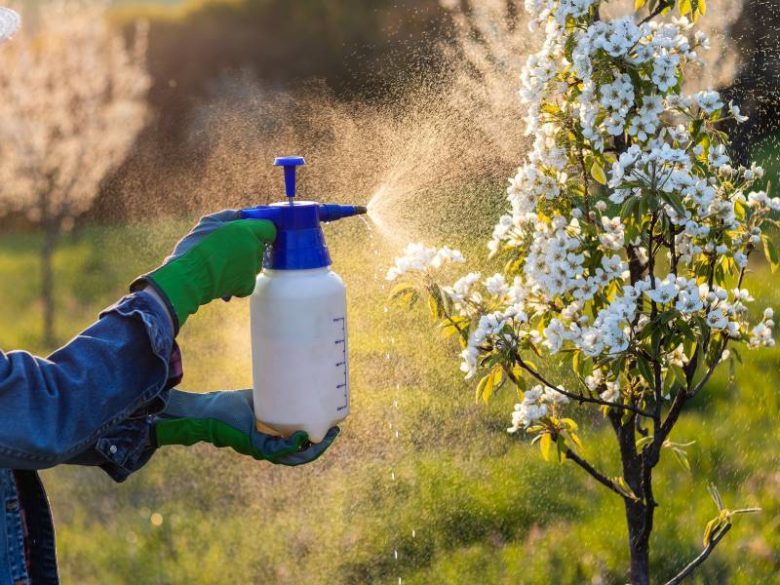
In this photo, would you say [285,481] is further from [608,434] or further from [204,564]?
[608,434]

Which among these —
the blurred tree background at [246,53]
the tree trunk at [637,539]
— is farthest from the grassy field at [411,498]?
the blurred tree background at [246,53]

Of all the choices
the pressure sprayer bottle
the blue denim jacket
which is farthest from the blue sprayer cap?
the blue denim jacket

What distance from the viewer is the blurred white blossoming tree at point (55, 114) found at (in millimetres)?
7492

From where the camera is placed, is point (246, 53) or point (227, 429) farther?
point (246, 53)

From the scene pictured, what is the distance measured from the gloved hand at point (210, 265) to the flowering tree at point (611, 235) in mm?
716

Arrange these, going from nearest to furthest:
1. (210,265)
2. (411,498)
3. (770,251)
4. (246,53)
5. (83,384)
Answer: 1. (83,384)
2. (210,265)
3. (770,251)
4. (411,498)
5. (246,53)

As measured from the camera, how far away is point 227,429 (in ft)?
6.81

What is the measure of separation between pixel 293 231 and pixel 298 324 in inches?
7.1

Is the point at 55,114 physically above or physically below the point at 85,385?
above

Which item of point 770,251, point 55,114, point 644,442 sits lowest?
point 644,442

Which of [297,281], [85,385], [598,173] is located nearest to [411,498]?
[598,173]

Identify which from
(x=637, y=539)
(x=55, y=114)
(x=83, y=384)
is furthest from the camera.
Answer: (x=55, y=114)

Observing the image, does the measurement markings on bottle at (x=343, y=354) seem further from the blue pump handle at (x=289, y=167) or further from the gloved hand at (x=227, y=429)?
the blue pump handle at (x=289, y=167)

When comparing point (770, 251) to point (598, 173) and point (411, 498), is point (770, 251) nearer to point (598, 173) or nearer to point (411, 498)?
point (598, 173)
